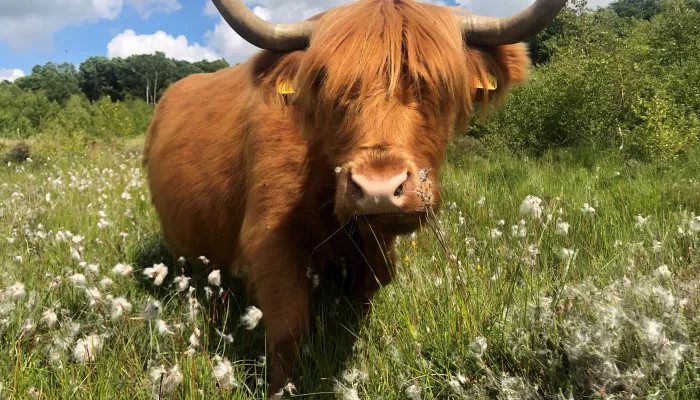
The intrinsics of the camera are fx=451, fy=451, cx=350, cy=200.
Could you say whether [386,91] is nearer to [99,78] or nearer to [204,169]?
[204,169]

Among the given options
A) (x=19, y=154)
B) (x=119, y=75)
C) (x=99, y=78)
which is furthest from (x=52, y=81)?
(x=19, y=154)

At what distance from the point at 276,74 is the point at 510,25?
1.42 m

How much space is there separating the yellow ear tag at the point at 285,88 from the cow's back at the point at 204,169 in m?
0.54

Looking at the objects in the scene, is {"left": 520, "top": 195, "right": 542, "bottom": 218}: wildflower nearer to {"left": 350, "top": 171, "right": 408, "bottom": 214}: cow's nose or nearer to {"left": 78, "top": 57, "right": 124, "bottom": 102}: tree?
{"left": 350, "top": 171, "right": 408, "bottom": 214}: cow's nose

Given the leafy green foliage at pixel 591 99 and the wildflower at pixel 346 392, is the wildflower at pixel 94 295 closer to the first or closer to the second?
the wildflower at pixel 346 392

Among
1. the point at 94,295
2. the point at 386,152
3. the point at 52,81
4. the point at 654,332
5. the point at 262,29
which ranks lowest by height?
the point at 654,332

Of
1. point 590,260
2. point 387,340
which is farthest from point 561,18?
point 387,340

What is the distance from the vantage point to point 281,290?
107 inches

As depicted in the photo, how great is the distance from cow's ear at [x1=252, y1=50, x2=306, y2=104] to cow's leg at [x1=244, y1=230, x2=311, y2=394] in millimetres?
846

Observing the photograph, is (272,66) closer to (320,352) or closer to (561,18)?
(320,352)

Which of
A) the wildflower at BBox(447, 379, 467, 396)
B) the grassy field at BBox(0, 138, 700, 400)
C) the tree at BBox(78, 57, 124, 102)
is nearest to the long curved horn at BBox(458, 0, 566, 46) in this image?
the grassy field at BBox(0, 138, 700, 400)

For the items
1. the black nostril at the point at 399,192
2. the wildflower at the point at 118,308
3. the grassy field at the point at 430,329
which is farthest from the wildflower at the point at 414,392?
the wildflower at the point at 118,308

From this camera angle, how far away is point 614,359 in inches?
64.1

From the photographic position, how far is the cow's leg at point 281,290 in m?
2.65
